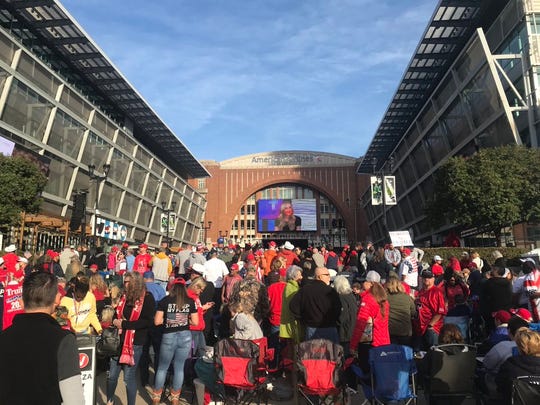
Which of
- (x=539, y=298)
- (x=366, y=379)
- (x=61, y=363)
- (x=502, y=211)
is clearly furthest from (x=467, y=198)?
(x=61, y=363)

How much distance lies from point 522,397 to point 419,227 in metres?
53.3

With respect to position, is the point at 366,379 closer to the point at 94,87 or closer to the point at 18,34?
the point at 18,34

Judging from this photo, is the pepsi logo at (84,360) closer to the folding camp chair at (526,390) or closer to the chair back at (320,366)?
the chair back at (320,366)

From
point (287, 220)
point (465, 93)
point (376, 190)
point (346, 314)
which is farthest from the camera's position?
point (287, 220)

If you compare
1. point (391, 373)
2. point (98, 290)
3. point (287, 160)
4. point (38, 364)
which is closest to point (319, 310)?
point (391, 373)

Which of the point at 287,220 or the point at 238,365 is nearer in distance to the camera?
the point at 238,365

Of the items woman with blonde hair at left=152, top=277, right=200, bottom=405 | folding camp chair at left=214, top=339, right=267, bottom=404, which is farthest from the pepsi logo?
folding camp chair at left=214, top=339, right=267, bottom=404

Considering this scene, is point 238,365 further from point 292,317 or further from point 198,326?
point 292,317

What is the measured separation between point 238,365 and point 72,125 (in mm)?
41199

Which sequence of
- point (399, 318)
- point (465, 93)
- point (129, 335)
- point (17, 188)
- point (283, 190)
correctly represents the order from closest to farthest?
point (129, 335)
point (399, 318)
point (17, 188)
point (465, 93)
point (283, 190)

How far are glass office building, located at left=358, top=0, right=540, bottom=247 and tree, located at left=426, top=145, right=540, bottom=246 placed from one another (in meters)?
3.01

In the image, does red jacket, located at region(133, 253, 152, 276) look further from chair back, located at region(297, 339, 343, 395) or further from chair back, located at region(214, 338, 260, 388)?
chair back, located at region(297, 339, 343, 395)

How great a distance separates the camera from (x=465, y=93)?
3828cm

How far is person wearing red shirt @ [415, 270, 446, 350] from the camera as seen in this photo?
7.45m
